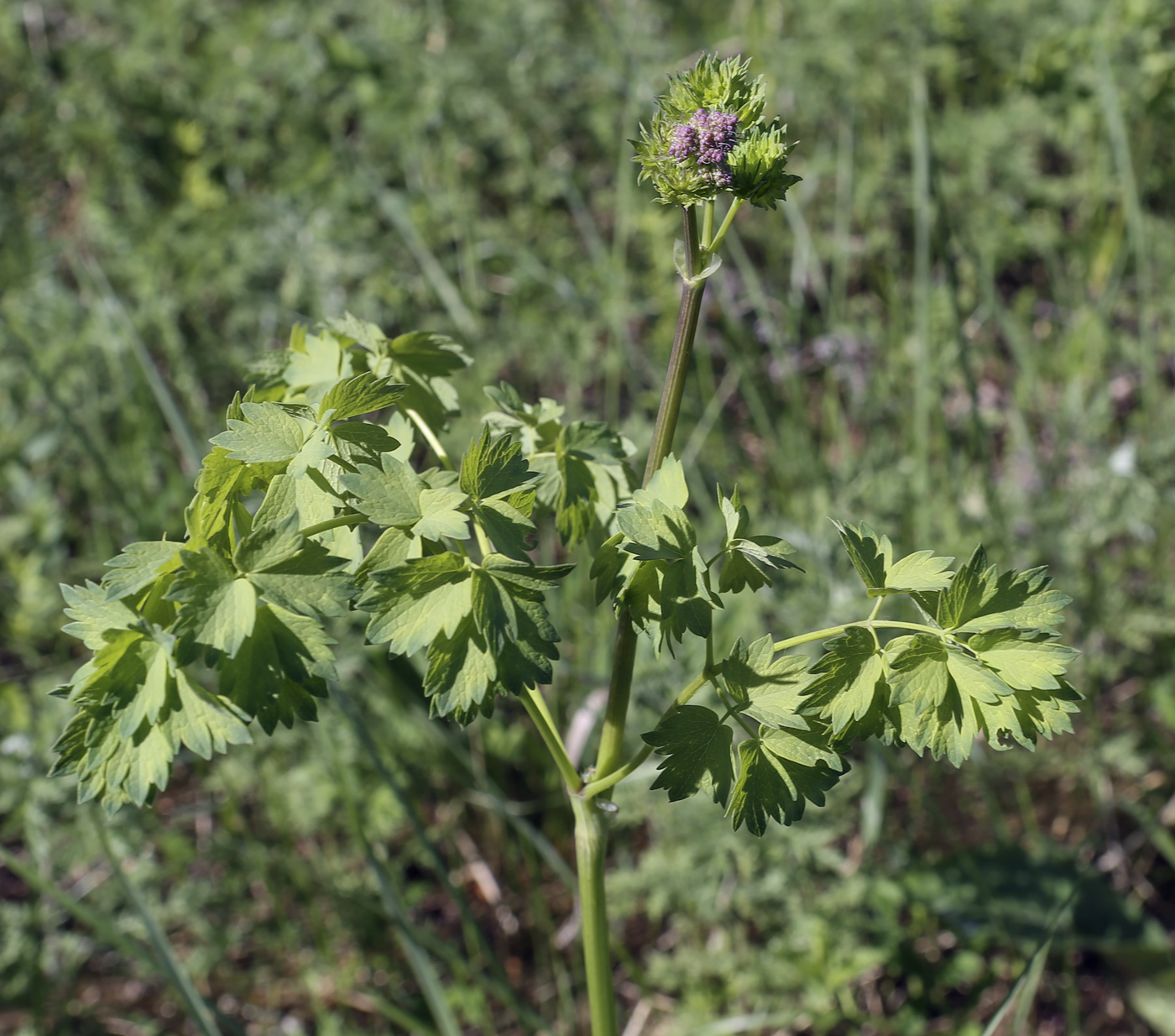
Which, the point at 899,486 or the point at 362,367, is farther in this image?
the point at 899,486

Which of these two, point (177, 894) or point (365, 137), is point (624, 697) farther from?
point (365, 137)

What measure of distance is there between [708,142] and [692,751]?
58 centimetres

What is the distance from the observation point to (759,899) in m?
2.22

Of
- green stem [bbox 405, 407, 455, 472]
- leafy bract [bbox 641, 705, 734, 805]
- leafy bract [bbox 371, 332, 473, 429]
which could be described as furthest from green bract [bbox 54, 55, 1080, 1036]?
leafy bract [bbox 371, 332, 473, 429]

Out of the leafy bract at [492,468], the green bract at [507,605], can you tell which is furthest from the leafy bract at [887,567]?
the leafy bract at [492,468]

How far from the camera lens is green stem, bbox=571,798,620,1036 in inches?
44.9

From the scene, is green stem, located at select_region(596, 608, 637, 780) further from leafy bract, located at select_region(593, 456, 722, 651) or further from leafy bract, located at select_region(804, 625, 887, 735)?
leafy bract, located at select_region(804, 625, 887, 735)

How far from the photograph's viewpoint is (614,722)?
1093mm

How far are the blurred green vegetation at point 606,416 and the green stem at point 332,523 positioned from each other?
78 centimetres

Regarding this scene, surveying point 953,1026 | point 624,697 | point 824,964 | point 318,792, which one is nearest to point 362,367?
point 624,697

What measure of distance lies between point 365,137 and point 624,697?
350cm

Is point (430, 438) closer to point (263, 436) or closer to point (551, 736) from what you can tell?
point (263, 436)

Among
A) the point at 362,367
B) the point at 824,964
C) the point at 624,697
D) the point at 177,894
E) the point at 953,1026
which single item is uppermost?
the point at 362,367

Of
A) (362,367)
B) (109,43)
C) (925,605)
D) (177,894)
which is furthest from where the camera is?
(109,43)
